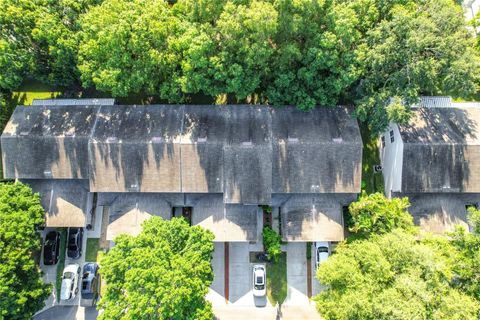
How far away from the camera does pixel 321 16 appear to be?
33.1m

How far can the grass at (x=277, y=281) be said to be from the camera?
127 ft

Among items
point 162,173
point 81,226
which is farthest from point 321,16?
point 81,226

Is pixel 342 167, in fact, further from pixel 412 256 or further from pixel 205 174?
pixel 205 174

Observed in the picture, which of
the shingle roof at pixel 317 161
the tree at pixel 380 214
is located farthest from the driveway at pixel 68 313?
the tree at pixel 380 214

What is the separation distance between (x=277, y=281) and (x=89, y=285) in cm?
2073

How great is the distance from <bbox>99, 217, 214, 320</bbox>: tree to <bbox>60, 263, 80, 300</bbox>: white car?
8919mm

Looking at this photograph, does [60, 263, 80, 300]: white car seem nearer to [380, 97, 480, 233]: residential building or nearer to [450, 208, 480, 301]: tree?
[380, 97, 480, 233]: residential building

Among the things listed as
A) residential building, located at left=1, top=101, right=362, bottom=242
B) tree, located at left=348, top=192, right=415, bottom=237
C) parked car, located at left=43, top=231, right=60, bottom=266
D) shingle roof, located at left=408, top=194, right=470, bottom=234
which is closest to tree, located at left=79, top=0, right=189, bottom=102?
residential building, located at left=1, top=101, right=362, bottom=242

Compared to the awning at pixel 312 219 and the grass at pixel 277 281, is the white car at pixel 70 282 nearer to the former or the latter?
the grass at pixel 277 281

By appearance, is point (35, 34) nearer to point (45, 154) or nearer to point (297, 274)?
point (45, 154)

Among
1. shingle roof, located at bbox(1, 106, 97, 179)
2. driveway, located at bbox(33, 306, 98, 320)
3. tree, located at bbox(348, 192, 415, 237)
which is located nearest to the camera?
tree, located at bbox(348, 192, 415, 237)

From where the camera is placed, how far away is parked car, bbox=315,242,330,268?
126 ft

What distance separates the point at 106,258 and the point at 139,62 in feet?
61.9

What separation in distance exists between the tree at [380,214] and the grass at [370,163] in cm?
469
